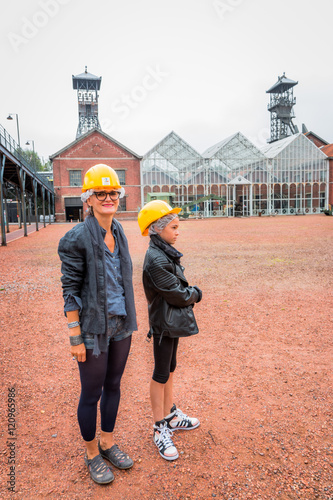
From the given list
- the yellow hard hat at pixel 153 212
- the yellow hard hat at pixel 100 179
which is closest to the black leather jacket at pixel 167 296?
the yellow hard hat at pixel 153 212

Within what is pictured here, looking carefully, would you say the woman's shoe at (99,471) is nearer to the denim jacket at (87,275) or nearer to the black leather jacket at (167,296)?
the denim jacket at (87,275)

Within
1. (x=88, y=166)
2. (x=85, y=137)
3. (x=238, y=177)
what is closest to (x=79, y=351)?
(x=88, y=166)

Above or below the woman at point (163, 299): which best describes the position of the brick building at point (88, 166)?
above

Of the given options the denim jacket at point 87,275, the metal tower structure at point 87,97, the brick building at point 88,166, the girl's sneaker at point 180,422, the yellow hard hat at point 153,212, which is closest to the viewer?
the denim jacket at point 87,275

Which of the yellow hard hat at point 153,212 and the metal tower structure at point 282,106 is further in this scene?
the metal tower structure at point 282,106

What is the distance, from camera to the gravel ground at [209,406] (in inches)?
83.2

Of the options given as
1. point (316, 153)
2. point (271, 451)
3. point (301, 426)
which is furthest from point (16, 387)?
point (316, 153)

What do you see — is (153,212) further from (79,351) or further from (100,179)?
(79,351)

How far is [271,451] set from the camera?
2.36m

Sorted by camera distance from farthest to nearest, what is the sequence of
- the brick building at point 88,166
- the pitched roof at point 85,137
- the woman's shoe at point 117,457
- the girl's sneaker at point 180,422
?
the brick building at point 88,166 → the pitched roof at point 85,137 → the girl's sneaker at point 180,422 → the woman's shoe at point 117,457

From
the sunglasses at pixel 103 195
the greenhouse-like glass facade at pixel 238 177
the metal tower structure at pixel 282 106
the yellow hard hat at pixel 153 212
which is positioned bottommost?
the yellow hard hat at pixel 153 212

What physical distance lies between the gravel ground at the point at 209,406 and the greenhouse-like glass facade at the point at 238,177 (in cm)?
3227

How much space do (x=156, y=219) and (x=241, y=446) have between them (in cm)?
174

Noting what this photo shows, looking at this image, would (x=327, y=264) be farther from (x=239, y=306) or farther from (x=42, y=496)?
(x=42, y=496)
